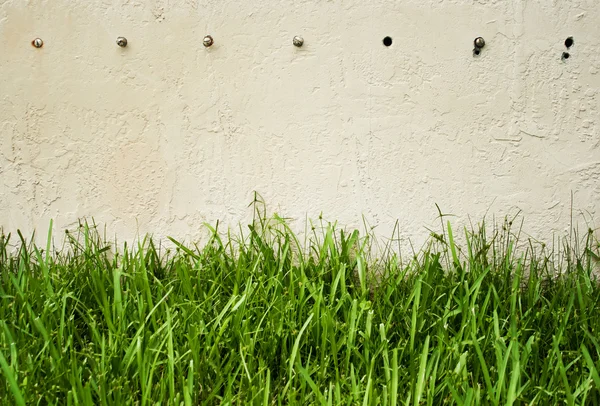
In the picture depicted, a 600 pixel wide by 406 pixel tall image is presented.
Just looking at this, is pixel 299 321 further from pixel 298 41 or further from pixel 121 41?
pixel 121 41

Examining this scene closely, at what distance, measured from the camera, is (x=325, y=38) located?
2709 mm

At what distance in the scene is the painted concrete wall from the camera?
2.69 m

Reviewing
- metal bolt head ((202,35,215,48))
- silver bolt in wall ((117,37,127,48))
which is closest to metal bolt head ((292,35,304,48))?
metal bolt head ((202,35,215,48))

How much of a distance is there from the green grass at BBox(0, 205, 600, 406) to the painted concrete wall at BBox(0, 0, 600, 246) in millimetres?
160

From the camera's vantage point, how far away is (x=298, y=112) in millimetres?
2756

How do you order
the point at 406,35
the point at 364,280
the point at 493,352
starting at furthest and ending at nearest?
the point at 406,35 < the point at 364,280 < the point at 493,352

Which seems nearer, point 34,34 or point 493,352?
point 493,352

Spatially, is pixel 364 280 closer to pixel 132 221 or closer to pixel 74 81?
pixel 132 221

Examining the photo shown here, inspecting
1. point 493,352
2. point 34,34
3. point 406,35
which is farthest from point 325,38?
point 493,352

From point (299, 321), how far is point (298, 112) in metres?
0.92

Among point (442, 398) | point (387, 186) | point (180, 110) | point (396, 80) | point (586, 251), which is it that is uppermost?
point (396, 80)

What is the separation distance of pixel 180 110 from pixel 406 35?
1.01 metres

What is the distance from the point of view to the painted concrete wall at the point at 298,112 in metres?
2.69

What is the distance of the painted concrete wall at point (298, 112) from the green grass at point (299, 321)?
6.3 inches
